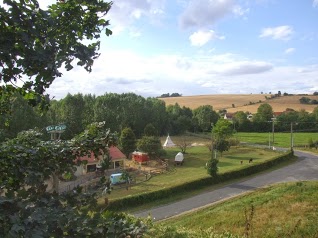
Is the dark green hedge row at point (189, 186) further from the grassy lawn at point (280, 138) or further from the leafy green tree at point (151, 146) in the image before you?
the grassy lawn at point (280, 138)

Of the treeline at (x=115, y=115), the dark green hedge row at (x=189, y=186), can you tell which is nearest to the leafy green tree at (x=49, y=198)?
the dark green hedge row at (x=189, y=186)

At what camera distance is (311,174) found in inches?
1380

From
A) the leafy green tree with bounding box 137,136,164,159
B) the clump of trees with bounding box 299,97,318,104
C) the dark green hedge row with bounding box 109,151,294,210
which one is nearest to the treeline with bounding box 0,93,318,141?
the leafy green tree with bounding box 137,136,164,159

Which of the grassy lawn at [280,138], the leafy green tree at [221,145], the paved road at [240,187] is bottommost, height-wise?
the paved road at [240,187]

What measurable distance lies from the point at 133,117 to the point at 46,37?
57403 mm

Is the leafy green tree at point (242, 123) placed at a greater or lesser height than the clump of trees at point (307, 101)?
lesser

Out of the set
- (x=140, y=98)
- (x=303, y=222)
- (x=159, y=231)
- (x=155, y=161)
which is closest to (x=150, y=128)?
(x=155, y=161)

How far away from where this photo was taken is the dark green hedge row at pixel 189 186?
998 inches

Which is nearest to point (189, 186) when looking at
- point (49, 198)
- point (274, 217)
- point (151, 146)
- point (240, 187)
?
point (240, 187)

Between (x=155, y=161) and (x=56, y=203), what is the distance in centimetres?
4024

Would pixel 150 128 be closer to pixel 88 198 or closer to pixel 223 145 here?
pixel 223 145

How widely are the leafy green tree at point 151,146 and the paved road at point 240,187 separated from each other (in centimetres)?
1400

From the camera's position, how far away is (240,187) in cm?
3031

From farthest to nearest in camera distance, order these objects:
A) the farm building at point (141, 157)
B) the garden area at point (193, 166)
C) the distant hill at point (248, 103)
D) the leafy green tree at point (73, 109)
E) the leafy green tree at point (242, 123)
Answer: the distant hill at point (248, 103), the leafy green tree at point (242, 123), the leafy green tree at point (73, 109), the farm building at point (141, 157), the garden area at point (193, 166)
